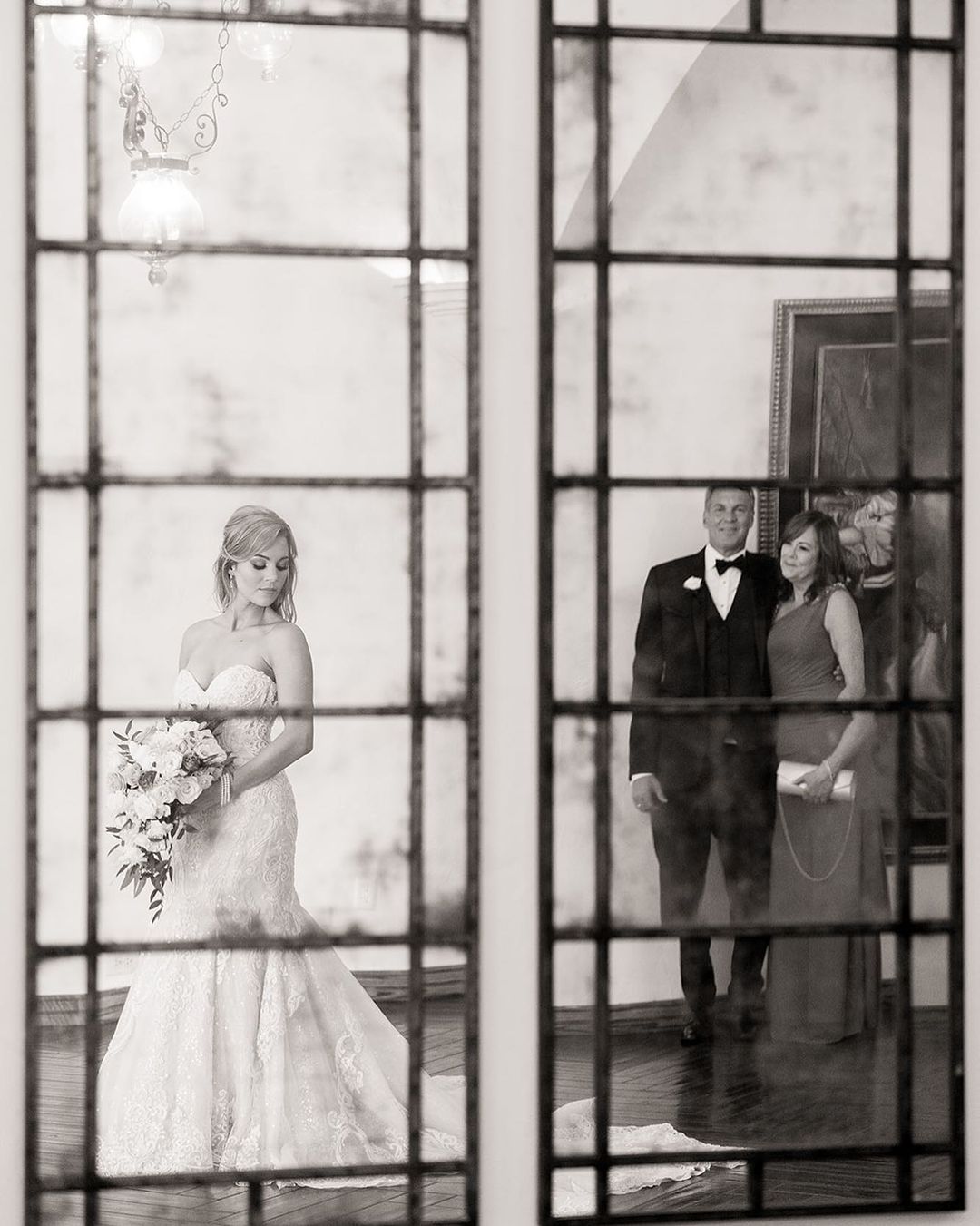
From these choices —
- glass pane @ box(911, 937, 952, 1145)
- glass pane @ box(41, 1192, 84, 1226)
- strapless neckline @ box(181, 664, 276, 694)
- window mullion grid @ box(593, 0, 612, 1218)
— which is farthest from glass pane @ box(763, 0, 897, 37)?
glass pane @ box(41, 1192, 84, 1226)

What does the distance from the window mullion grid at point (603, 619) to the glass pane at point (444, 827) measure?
0.27 metres

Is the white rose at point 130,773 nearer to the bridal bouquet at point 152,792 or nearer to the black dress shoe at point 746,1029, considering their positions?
the bridal bouquet at point 152,792

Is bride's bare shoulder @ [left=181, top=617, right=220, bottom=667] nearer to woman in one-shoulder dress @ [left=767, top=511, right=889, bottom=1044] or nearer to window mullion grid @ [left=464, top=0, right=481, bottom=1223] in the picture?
window mullion grid @ [left=464, top=0, right=481, bottom=1223]

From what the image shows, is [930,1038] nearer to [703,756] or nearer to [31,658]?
[703,756]

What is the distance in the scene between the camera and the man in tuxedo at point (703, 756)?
2.92 meters

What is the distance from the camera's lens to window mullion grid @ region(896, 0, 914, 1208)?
9.72ft

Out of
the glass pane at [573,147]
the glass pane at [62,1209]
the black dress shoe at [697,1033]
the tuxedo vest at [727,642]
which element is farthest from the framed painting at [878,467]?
the glass pane at [62,1209]

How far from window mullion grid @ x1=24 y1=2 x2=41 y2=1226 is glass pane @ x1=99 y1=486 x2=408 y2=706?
0.13 metres

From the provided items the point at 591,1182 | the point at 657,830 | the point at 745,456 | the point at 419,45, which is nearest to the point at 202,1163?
the point at 591,1182

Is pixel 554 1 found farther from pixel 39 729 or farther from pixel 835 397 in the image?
pixel 39 729

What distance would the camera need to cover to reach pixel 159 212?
2818 mm

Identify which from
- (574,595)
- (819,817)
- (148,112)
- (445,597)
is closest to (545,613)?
(574,595)

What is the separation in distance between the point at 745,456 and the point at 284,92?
3.79ft

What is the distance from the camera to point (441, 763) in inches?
113
